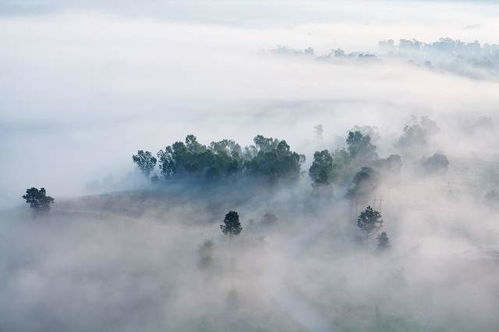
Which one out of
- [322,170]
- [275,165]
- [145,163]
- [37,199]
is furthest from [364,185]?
[37,199]

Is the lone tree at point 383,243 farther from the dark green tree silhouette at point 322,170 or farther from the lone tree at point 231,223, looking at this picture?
the lone tree at point 231,223

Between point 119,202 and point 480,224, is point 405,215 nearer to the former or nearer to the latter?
point 480,224

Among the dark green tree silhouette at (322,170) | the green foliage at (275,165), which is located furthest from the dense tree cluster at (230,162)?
the dark green tree silhouette at (322,170)

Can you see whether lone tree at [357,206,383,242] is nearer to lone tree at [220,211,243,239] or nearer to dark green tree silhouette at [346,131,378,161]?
lone tree at [220,211,243,239]

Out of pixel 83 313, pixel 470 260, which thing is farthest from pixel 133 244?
pixel 470 260

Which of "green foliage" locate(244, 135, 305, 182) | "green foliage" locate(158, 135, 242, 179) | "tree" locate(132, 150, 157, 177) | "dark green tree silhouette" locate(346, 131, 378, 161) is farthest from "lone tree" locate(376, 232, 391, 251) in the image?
"tree" locate(132, 150, 157, 177)

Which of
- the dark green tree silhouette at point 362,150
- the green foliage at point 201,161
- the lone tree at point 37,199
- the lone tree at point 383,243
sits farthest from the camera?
the dark green tree silhouette at point 362,150

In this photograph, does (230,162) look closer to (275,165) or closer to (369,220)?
(275,165)

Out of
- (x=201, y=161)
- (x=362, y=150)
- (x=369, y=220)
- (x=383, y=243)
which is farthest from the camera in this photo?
(x=362, y=150)
